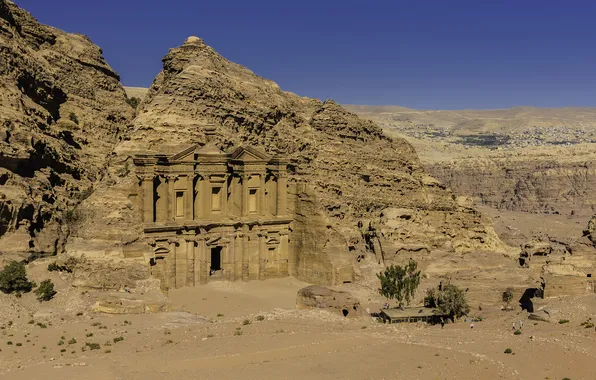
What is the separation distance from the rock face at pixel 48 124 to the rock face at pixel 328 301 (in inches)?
582

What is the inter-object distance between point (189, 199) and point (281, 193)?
597cm

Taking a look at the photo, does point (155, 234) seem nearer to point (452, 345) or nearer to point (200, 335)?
point (200, 335)

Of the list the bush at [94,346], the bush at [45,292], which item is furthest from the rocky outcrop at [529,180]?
the bush at [94,346]

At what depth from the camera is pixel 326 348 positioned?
A: 2489 centimetres

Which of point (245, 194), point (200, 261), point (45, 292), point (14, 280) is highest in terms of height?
point (245, 194)

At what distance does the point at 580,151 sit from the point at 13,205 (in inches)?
4385

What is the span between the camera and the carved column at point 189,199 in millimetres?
36812

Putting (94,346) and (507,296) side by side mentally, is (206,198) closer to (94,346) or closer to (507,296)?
(94,346)

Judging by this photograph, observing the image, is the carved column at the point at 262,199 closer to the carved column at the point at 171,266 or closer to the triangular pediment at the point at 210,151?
the triangular pediment at the point at 210,151

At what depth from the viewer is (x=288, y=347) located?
82.0 feet

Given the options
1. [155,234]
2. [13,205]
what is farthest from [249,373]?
[13,205]

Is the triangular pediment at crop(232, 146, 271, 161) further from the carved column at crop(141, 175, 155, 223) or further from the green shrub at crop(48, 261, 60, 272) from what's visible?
the green shrub at crop(48, 261, 60, 272)

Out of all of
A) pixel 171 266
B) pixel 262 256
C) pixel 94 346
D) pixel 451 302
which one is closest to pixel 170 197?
pixel 171 266

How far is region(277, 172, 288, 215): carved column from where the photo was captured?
39.6 m
